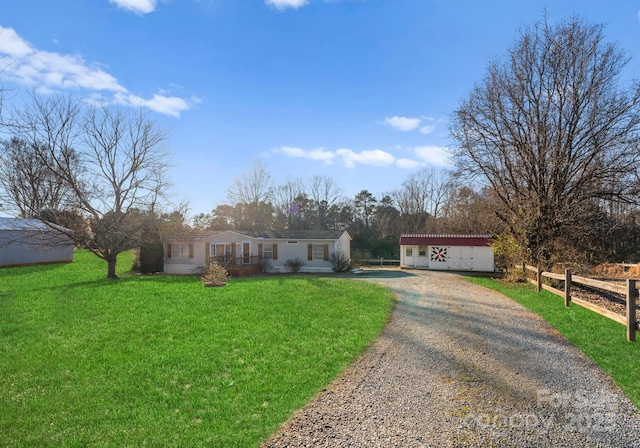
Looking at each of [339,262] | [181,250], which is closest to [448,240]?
[339,262]

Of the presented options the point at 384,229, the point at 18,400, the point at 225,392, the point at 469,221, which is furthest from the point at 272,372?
the point at 384,229

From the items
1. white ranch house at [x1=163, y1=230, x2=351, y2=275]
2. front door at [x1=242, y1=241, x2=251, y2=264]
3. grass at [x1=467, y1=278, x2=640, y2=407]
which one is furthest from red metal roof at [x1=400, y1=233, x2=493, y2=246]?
grass at [x1=467, y1=278, x2=640, y2=407]

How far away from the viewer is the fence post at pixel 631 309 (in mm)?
6308

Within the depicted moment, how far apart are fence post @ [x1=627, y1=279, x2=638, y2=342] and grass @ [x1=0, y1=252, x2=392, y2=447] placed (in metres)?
4.50

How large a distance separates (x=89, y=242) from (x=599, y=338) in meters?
21.6

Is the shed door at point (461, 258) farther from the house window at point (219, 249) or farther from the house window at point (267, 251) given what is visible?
the house window at point (219, 249)

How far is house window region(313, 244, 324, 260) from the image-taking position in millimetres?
25656

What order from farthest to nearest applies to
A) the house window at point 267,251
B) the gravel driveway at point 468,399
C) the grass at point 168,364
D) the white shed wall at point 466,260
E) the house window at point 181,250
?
1. the house window at point 267,251
2. the white shed wall at point 466,260
3. the house window at point 181,250
4. the grass at point 168,364
5. the gravel driveway at point 468,399

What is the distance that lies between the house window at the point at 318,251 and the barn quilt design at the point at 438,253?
27.1 feet

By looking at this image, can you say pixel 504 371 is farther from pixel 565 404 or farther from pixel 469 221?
pixel 469 221

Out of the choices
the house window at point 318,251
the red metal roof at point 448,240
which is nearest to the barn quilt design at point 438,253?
the red metal roof at point 448,240

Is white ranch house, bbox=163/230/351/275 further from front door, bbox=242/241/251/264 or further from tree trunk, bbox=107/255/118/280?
tree trunk, bbox=107/255/118/280

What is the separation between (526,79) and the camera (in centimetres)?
1778

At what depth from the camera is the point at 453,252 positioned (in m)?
26.2
